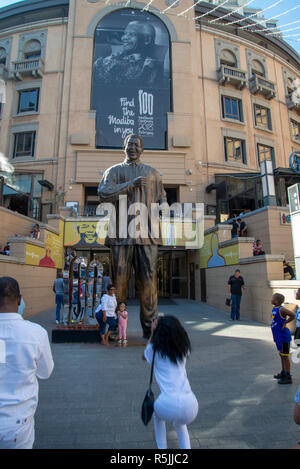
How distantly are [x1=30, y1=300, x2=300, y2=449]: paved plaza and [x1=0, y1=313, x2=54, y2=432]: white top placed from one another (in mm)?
1010

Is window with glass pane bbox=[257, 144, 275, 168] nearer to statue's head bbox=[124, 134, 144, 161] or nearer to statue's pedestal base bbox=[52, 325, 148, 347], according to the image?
→ statue's head bbox=[124, 134, 144, 161]

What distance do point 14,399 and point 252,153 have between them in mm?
24717

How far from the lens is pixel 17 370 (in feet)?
5.49

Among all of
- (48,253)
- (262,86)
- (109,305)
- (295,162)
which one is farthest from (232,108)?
(109,305)

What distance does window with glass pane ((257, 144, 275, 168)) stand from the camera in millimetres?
23608

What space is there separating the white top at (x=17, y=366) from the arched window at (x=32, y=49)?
90.7ft

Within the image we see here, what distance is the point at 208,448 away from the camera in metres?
2.31

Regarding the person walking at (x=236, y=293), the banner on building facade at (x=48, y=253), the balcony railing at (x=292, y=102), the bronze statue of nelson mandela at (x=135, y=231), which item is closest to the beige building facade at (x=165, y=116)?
the balcony railing at (x=292, y=102)

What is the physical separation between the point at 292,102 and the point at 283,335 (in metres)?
28.0

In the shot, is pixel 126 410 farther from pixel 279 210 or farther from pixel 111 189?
pixel 279 210

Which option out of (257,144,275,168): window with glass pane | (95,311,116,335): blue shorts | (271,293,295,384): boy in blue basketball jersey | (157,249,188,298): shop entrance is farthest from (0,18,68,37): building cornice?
(271,293,295,384): boy in blue basketball jersey

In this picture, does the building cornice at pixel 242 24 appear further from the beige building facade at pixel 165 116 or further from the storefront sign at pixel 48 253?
the storefront sign at pixel 48 253

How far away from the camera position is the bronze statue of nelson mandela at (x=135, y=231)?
5.47m
